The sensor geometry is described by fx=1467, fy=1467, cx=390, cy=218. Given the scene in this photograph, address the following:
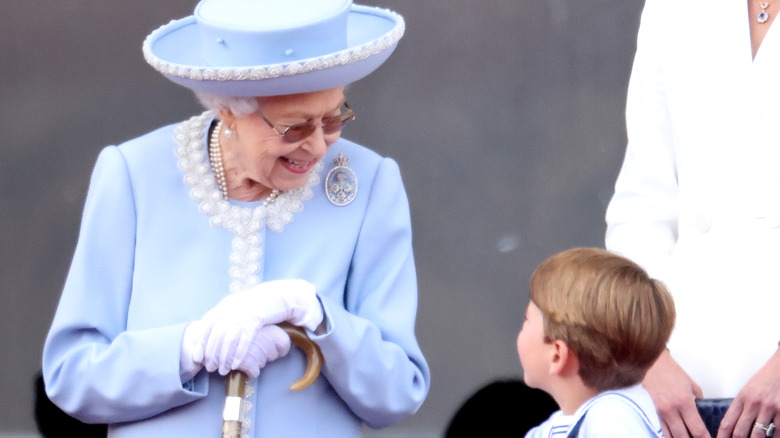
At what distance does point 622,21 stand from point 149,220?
2.34 m

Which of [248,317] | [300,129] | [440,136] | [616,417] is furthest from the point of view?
[440,136]

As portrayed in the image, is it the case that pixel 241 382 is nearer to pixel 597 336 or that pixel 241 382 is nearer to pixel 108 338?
pixel 108 338

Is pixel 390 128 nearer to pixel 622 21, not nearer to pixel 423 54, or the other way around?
pixel 423 54

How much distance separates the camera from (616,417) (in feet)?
9.61

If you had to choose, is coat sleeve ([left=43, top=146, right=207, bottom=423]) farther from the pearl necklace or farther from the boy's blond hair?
the boy's blond hair

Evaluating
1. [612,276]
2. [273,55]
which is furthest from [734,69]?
[273,55]

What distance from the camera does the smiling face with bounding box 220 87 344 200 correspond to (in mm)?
3178

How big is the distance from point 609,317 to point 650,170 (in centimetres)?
79

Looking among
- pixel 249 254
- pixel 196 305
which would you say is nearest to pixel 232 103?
pixel 249 254

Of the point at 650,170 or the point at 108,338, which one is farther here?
the point at 650,170

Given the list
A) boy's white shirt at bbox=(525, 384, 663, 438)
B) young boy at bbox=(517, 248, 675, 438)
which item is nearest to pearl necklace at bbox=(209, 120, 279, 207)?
young boy at bbox=(517, 248, 675, 438)

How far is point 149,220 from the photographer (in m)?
3.28

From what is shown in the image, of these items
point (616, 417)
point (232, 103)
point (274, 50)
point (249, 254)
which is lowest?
point (616, 417)

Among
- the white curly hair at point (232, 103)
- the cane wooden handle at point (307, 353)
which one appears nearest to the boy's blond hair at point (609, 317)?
the cane wooden handle at point (307, 353)
